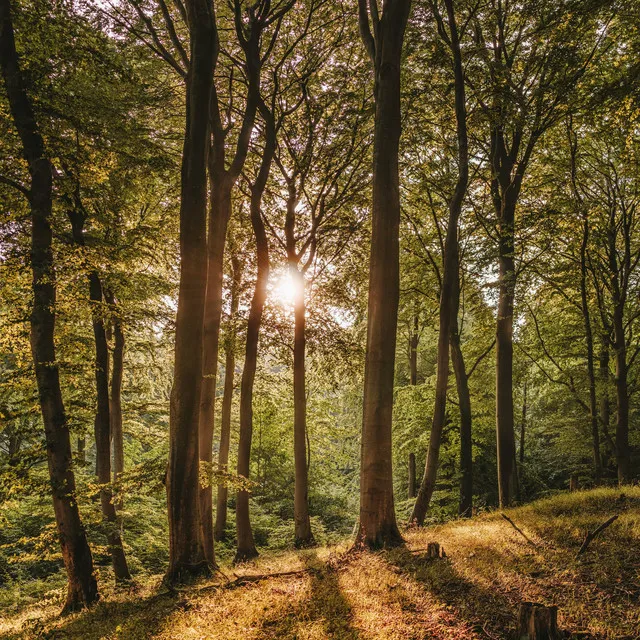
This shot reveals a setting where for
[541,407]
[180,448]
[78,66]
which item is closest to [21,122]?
[78,66]

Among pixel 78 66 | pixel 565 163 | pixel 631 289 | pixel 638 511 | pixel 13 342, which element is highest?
pixel 565 163

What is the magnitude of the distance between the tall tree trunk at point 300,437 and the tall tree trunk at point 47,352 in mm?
6251

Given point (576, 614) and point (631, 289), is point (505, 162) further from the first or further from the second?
point (576, 614)

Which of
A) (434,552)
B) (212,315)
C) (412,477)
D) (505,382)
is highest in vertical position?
(212,315)

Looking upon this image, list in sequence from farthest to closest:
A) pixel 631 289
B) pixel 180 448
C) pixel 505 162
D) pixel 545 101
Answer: pixel 631 289 < pixel 505 162 < pixel 545 101 < pixel 180 448

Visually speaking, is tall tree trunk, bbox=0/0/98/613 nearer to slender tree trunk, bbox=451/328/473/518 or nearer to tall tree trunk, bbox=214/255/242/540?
tall tree trunk, bbox=214/255/242/540

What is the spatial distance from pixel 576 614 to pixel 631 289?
1605 centimetres

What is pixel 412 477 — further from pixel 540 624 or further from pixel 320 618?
pixel 540 624

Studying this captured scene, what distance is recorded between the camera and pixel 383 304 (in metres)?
7.75

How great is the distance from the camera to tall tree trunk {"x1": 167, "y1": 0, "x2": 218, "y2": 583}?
6.77 meters

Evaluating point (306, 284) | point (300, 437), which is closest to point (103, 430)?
point (300, 437)

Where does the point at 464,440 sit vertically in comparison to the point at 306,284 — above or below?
below

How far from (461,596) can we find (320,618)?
148cm

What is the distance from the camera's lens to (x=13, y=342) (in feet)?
32.1
